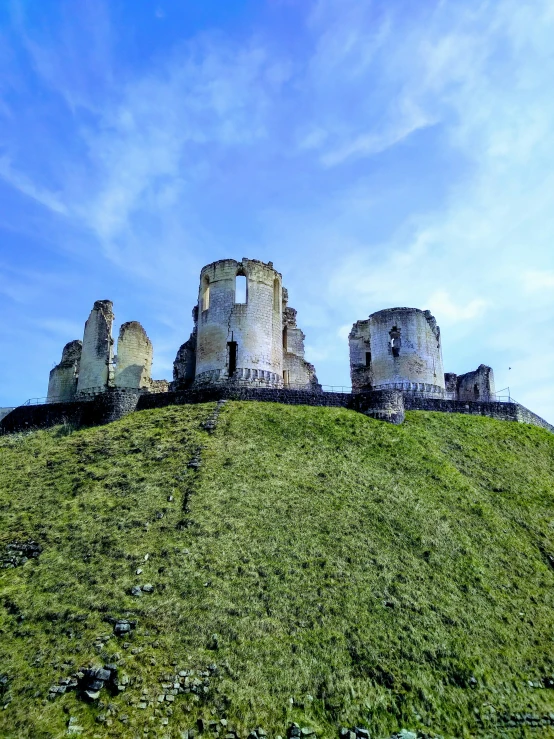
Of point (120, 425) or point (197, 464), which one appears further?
point (120, 425)

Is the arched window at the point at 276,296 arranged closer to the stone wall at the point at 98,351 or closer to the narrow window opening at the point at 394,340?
the narrow window opening at the point at 394,340

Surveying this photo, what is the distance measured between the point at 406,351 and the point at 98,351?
69.7 ft

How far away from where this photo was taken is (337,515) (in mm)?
20109

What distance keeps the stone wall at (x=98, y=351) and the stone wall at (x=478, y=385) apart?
27549 millimetres

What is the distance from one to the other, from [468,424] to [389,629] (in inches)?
721

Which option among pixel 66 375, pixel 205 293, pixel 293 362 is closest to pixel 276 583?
pixel 205 293

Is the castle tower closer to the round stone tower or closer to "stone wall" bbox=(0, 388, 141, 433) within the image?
the round stone tower

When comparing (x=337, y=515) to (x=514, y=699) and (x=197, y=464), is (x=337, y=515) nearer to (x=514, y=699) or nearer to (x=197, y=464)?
(x=197, y=464)

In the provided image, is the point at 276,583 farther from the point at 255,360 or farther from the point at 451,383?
the point at 451,383

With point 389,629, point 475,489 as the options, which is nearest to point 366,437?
point 475,489

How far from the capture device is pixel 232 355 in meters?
33.8

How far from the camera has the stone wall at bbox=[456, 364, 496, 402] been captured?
4300 centimetres

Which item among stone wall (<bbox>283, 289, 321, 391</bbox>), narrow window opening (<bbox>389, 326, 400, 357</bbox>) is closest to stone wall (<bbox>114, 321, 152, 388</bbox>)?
stone wall (<bbox>283, 289, 321, 391</bbox>)

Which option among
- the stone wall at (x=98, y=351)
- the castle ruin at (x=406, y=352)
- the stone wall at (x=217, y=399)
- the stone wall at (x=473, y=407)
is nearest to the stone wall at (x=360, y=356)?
the castle ruin at (x=406, y=352)
